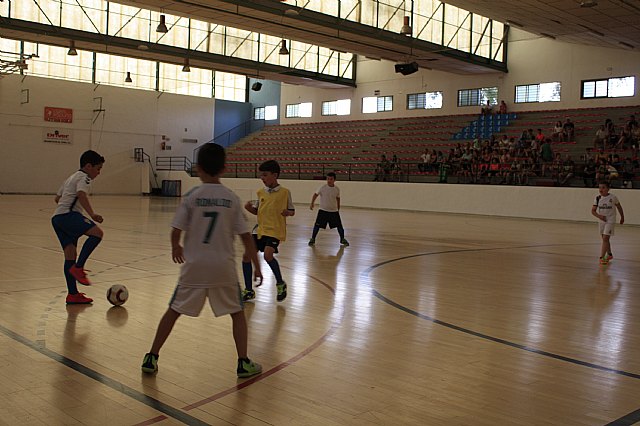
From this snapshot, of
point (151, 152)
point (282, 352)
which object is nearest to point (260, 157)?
point (151, 152)

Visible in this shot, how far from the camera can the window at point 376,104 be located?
39.7 meters

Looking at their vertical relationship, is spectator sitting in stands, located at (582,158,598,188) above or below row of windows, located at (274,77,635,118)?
below

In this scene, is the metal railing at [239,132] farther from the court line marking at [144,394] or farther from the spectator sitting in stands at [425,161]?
the court line marking at [144,394]

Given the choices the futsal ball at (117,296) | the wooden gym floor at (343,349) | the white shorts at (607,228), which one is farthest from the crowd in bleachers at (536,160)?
the futsal ball at (117,296)

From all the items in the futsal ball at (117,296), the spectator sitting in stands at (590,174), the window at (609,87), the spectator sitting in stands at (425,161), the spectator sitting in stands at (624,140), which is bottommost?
the futsal ball at (117,296)

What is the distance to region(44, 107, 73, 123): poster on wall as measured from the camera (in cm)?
3716

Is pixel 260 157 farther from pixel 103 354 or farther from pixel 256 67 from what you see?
pixel 103 354

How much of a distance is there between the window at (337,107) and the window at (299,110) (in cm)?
141

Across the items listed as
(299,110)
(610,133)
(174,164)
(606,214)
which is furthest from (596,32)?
(174,164)

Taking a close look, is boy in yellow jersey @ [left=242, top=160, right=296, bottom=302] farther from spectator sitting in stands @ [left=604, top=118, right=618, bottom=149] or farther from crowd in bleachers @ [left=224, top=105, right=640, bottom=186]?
spectator sitting in stands @ [left=604, top=118, right=618, bottom=149]

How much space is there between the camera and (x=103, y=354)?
5.05 m

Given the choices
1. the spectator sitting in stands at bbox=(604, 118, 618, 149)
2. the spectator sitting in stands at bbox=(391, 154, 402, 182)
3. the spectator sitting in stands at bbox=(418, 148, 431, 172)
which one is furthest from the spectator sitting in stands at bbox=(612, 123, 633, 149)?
the spectator sitting in stands at bbox=(391, 154, 402, 182)

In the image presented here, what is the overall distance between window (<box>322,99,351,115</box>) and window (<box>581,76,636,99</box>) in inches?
595

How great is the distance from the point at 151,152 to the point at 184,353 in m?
38.4
